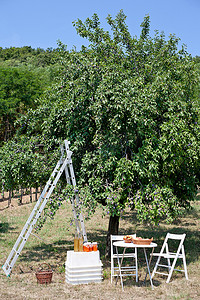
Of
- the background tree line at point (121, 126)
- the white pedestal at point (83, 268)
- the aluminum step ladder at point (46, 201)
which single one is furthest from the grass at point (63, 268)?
the background tree line at point (121, 126)

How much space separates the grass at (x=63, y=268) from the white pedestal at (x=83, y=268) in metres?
0.18

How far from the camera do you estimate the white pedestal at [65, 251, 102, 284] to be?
741cm

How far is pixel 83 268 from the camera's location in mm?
7480

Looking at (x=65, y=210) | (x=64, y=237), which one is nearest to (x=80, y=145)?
(x=64, y=237)

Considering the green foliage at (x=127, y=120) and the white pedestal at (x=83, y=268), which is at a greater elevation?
the green foliage at (x=127, y=120)

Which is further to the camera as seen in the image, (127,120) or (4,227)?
(4,227)

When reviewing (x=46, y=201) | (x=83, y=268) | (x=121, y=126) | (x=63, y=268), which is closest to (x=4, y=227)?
(x=63, y=268)

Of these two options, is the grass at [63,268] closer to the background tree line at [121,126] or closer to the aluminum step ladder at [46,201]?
the aluminum step ladder at [46,201]

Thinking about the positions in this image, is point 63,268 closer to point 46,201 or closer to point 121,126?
point 46,201

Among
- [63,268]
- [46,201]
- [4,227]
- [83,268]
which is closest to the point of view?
[83,268]

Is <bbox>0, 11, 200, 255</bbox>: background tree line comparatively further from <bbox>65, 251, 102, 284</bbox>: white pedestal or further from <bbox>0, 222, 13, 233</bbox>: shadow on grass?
<bbox>0, 222, 13, 233</bbox>: shadow on grass

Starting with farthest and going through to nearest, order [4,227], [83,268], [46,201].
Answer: [4,227] → [46,201] → [83,268]

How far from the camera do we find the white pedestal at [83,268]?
7406 millimetres

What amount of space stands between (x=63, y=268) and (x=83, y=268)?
4.48 feet
